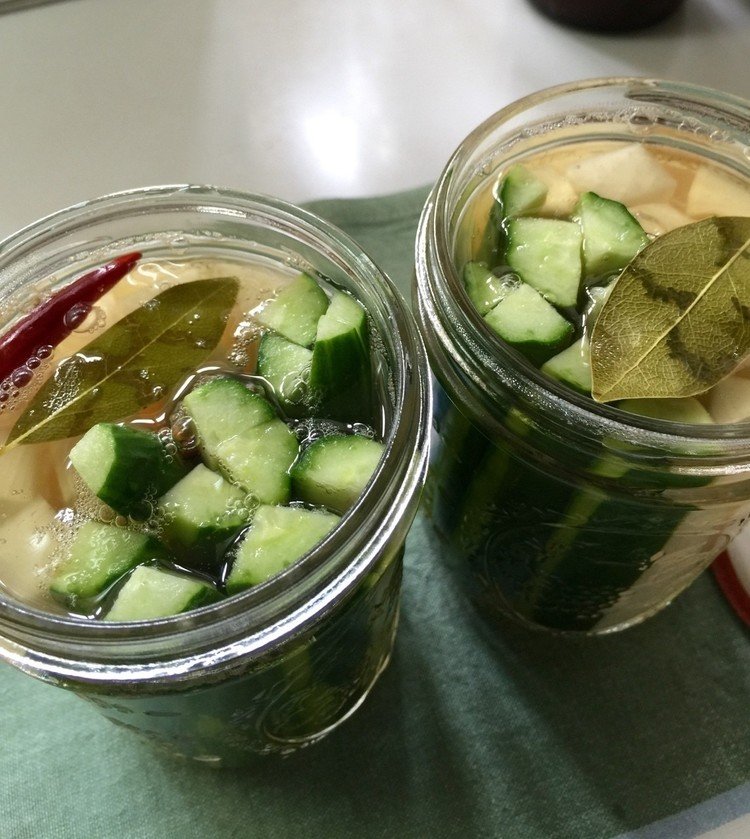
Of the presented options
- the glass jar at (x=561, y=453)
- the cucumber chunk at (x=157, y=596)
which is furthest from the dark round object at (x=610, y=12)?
the cucumber chunk at (x=157, y=596)

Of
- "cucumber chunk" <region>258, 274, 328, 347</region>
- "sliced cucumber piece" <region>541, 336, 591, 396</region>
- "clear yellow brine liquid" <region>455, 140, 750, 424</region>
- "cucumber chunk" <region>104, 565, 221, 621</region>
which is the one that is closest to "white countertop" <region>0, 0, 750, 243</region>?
"clear yellow brine liquid" <region>455, 140, 750, 424</region>

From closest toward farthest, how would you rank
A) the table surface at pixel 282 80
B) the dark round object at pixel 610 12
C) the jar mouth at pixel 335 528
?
the jar mouth at pixel 335 528 < the table surface at pixel 282 80 < the dark round object at pixel 610 12

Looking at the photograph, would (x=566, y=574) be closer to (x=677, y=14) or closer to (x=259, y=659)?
(x=259, y=659)

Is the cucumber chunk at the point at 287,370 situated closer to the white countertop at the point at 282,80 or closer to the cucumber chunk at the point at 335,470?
the cucumber chunk at the point at 335,470

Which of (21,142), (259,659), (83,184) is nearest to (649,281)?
(259,659)

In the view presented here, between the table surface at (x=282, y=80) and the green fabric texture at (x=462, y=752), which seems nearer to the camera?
the green fabric texture at (x=462, y=752)

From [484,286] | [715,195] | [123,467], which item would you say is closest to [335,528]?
[123,467]
